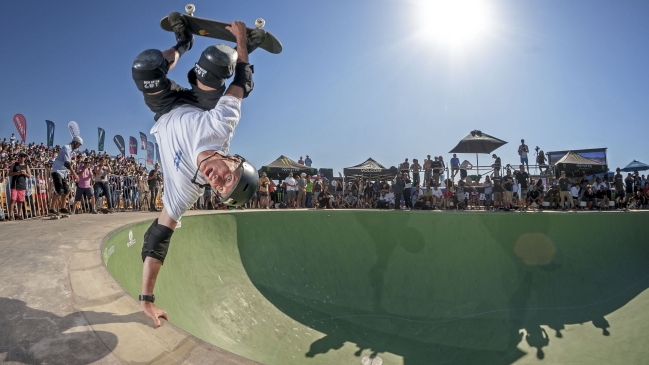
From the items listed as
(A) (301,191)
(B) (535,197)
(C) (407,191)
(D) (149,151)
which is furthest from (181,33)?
Result: (D) (149,151)

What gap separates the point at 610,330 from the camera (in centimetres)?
533

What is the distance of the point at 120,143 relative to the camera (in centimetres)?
3022

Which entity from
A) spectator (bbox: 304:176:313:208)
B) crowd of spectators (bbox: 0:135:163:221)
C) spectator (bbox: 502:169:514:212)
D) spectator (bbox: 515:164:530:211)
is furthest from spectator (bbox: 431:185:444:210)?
crowd of spectators (bbox: 0:135:163:221)

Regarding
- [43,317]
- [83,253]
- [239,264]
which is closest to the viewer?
[43,317]

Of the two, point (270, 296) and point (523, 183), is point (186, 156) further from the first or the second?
point (523, 183)

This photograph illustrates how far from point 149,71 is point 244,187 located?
3.57ft

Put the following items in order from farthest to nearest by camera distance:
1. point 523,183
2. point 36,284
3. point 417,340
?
point 523,183 < point 417,340 < point 36,284

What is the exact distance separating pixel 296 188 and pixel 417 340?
34.4ft

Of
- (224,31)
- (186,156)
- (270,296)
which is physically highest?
(224,31)

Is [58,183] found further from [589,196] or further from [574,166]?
[574,166]

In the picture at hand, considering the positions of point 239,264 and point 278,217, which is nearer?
point 239,264

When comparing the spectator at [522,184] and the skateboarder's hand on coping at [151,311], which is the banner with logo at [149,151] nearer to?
the spectator at [522,184]

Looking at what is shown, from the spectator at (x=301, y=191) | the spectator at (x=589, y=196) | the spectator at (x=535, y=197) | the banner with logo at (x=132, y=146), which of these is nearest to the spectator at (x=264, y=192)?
the spectator at (x=301, y=191)

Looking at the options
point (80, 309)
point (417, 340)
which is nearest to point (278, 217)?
point (417, 340)
